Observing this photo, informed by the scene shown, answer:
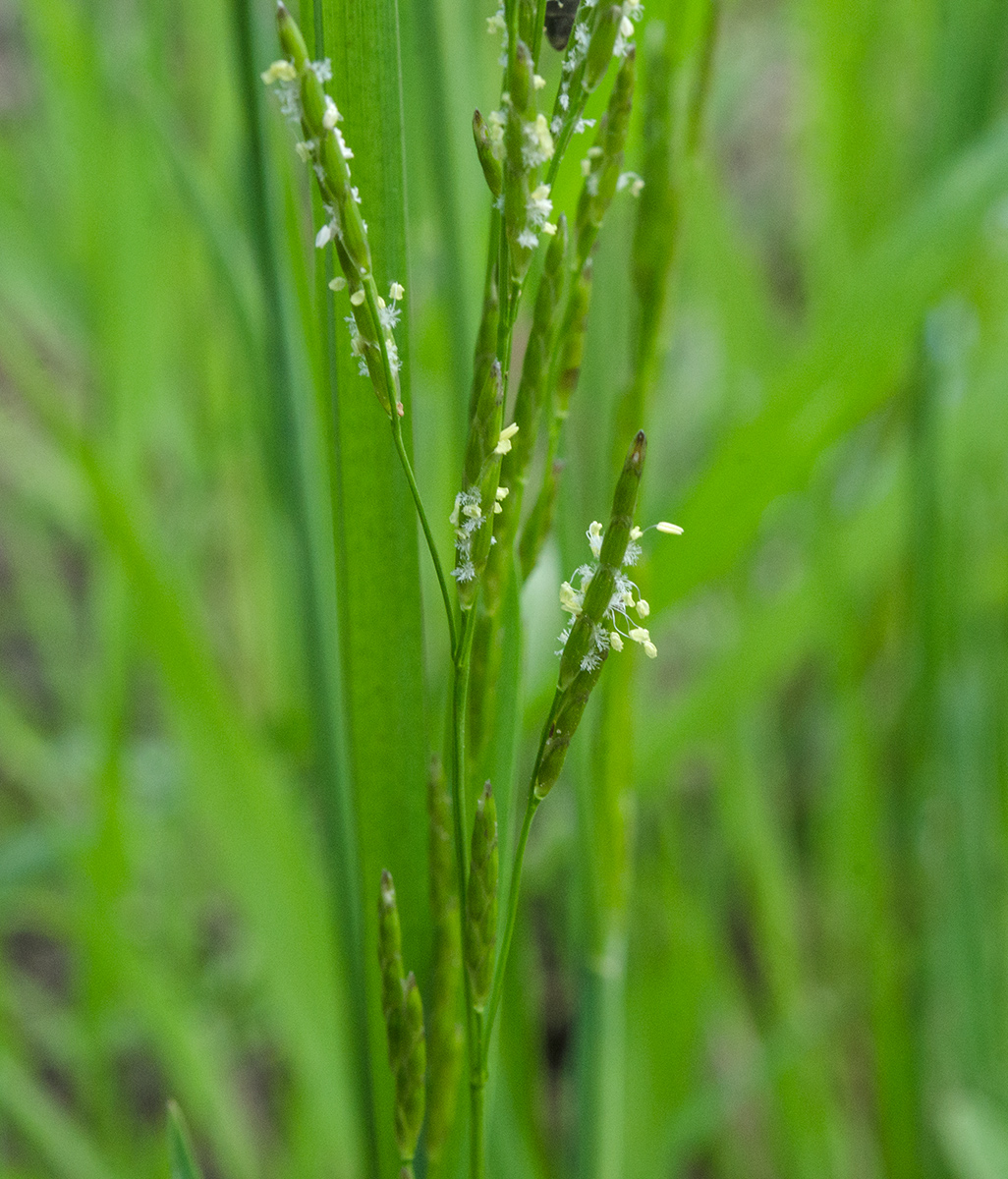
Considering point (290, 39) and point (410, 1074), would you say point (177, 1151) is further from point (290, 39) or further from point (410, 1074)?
point (290, 39)

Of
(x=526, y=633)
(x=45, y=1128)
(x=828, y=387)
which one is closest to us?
(x=526, y=633)

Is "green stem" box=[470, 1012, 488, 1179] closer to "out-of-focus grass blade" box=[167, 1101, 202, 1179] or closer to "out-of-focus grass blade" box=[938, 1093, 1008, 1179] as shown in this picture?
"out-of-focus grass blade" box=[167, 1101, 202, 1179]

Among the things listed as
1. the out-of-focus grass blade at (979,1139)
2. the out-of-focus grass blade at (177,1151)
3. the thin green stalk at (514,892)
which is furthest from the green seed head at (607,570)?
the out-of-focus grass blade at (979,1139)

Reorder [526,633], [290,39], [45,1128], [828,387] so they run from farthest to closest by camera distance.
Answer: [45,1128]
[828,387]
[526,633]
[290,39]

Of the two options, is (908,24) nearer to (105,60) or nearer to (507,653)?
(105,60)

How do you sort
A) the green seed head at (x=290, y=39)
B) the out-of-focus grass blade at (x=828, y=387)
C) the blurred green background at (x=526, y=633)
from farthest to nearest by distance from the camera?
1. the out-of-focus grass blade at (x=828, y=387)
2. the blurred green background at (x=526, y=633)
3. the green seed head at (x=290, y=39)

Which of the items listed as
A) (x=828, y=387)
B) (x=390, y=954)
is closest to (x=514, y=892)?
(x=390, y=954)

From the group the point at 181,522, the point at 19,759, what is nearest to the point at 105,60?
the point at 181,522

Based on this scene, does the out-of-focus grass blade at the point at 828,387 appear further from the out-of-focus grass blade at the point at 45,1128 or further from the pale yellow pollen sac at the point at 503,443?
the out-of-focus grass blade at the point at 45,1128
